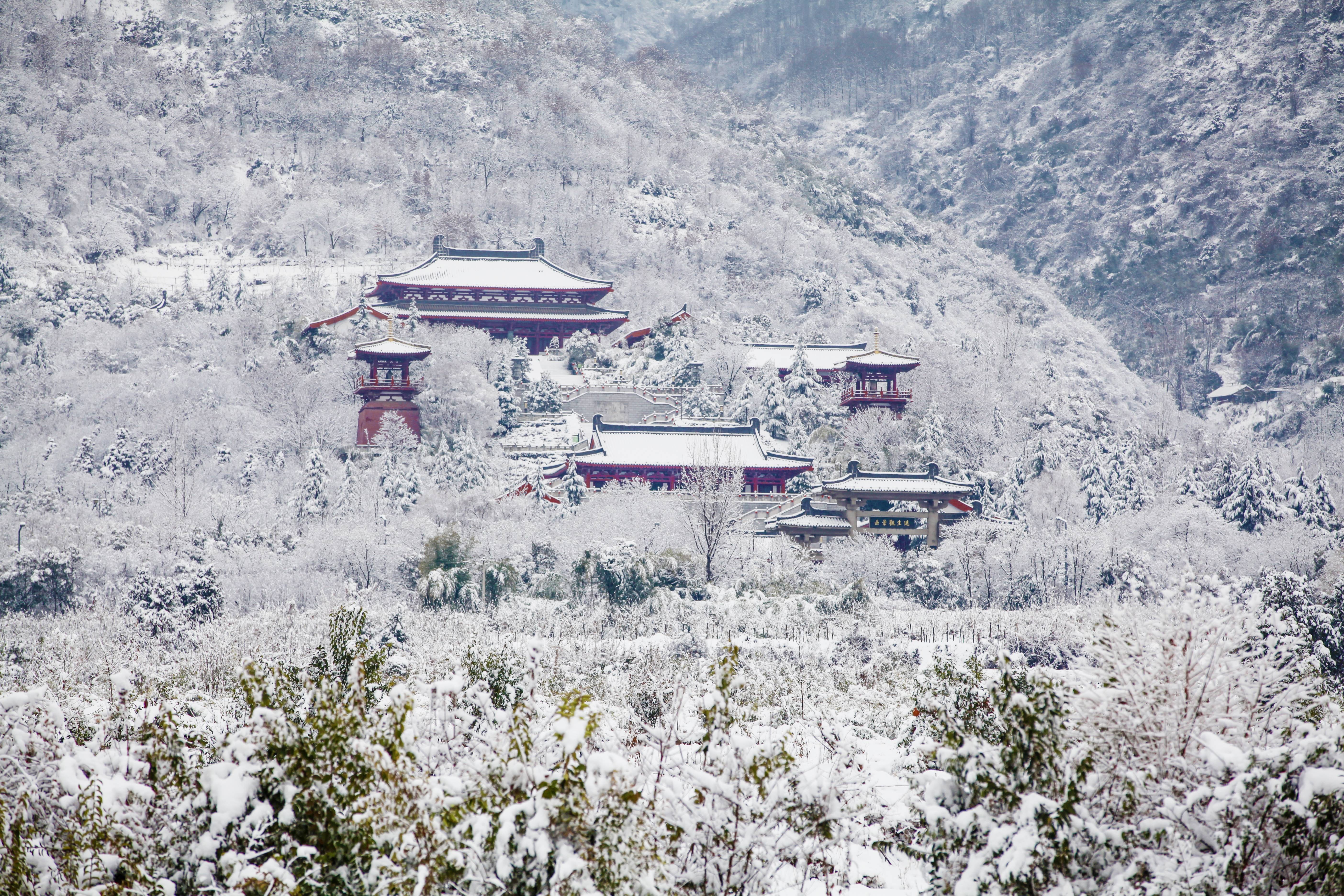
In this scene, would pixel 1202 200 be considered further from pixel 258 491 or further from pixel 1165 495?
pixel 258 491

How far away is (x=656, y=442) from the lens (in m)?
34.7

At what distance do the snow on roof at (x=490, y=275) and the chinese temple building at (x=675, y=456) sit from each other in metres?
15.0

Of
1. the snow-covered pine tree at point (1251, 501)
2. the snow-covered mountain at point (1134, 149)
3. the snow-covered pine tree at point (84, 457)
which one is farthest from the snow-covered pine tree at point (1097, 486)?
the snow-covered mountain at point (1134, 149)

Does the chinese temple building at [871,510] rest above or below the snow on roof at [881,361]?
below

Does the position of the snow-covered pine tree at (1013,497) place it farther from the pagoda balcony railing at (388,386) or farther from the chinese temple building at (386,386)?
the pagoda balcony railing at (388,386)

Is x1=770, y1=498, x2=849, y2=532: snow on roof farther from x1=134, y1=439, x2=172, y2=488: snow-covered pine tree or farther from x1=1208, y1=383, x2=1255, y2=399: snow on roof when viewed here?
x1=1208, y1=383, x2=1255, y2=399: snow on roof

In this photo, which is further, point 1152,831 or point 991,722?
point 991,722

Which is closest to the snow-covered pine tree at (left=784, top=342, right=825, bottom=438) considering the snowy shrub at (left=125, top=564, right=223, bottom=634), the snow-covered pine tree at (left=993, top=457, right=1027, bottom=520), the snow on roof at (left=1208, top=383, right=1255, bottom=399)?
the snow-covered pine tree at (left=993, top=457, right=1027, bottom=520)

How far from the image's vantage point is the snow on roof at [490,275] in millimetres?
47031

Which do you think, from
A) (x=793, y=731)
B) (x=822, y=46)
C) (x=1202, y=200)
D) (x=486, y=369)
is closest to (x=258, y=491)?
(x=486, y=369)

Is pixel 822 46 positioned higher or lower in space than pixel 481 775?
higher

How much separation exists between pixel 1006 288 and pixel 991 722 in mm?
70805

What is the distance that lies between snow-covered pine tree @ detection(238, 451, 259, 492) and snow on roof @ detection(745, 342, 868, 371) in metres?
18.7

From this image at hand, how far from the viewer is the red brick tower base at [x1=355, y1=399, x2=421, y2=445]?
3662cm
